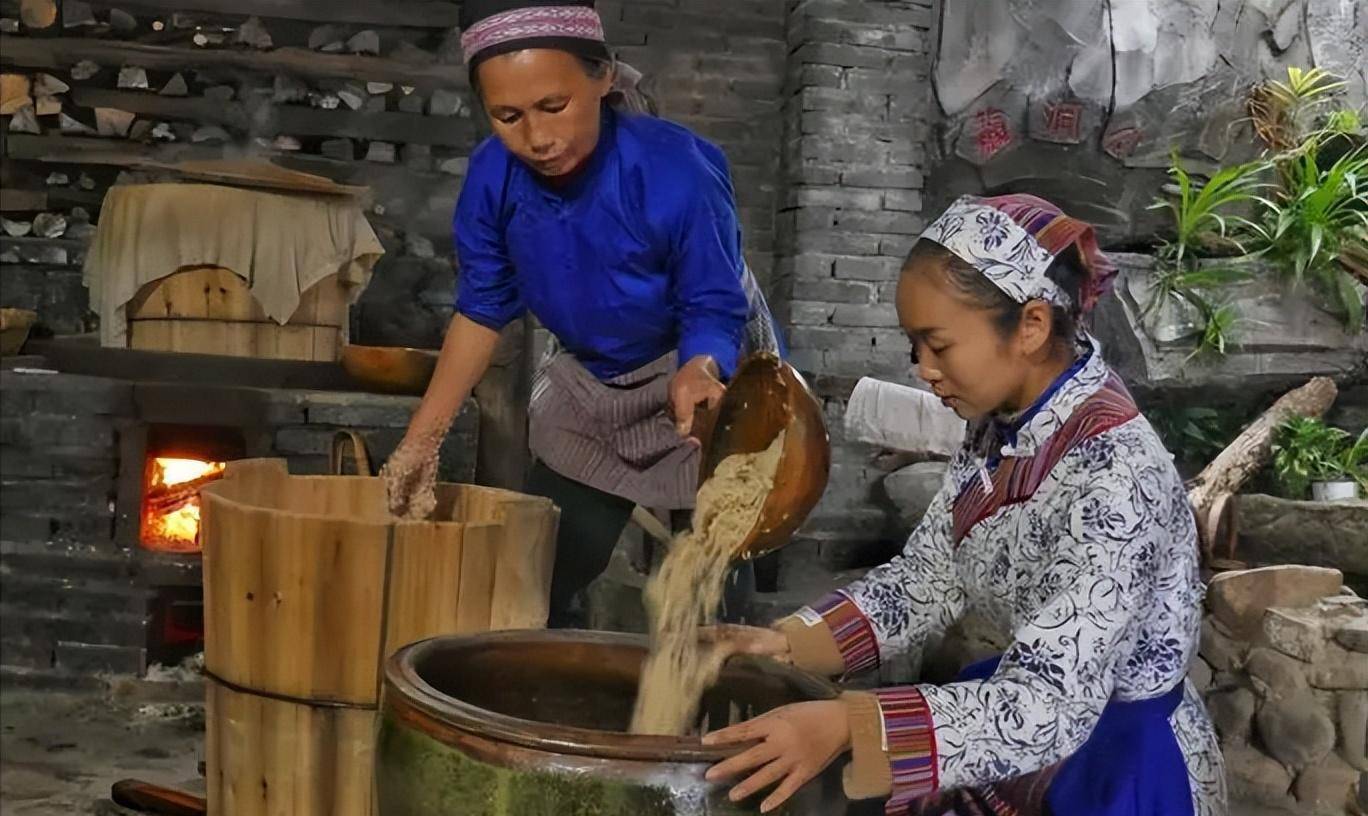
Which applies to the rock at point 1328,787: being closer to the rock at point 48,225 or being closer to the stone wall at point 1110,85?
Answer: the stone wall at point 1110,85

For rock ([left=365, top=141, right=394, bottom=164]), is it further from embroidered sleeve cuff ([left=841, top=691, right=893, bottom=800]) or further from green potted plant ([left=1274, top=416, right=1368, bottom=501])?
embroidered sleeve cuff ([left=841, top=691, right=893, bottom=800])

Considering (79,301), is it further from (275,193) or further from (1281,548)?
(1281,548)

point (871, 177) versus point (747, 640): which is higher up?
point (871, 177)

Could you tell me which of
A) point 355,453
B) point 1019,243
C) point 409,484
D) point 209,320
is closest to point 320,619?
point 409,484

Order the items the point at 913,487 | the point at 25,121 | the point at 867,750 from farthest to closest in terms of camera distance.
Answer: the point at 25,121 < the point at 913,487 < the point at 867,750

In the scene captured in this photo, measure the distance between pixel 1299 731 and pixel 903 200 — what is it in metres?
2.54

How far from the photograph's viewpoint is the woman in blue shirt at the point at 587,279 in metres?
2.08

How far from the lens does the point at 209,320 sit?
183 inches

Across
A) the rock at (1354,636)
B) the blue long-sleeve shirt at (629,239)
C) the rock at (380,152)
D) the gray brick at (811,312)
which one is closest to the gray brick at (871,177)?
the gray brick at (811,312)

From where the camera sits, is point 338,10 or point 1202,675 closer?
point 1202,675

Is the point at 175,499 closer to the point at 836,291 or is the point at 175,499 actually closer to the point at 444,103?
the point at 444,103

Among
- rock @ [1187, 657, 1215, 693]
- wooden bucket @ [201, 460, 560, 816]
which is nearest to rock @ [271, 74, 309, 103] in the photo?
wooden bucket @ [201, 460, 560, 816]

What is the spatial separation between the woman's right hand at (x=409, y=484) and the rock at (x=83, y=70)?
354 cm

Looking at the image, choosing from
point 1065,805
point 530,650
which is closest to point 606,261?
point 530,650
